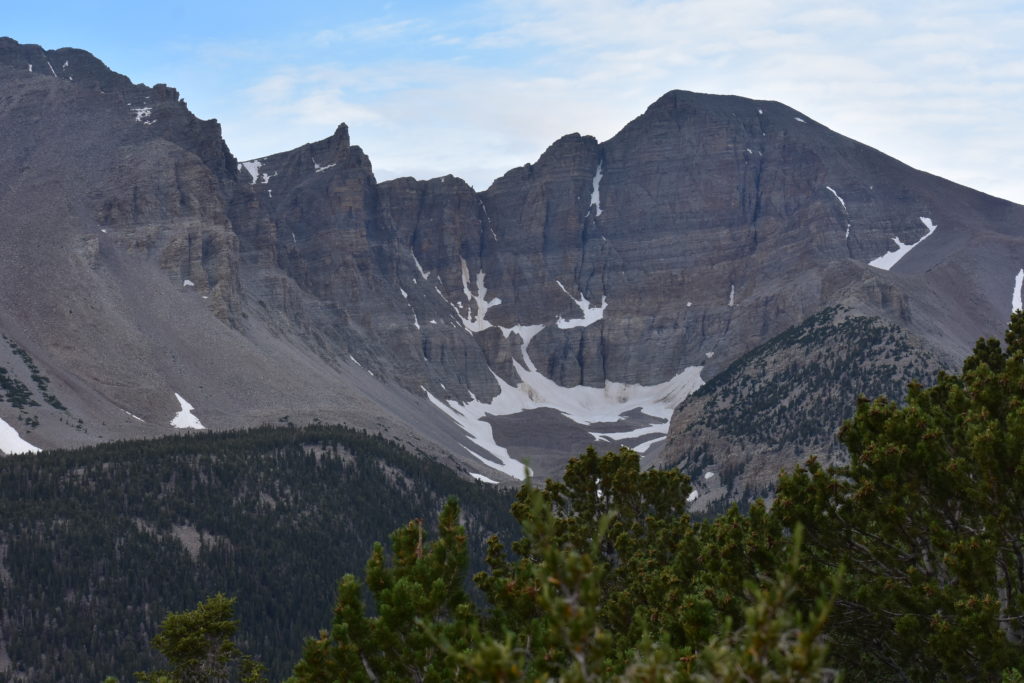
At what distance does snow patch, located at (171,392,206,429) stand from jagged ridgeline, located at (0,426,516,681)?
13.5 meters

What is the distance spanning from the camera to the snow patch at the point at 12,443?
120m

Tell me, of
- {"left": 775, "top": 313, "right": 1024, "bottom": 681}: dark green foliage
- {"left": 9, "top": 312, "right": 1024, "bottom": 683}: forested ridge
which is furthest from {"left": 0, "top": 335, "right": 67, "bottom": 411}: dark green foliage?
{"left": 775, "top": 313, "right": 1024, "bottom": 681}: dark green foliage

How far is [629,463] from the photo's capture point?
34.2 meters

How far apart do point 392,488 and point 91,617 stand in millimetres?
41720

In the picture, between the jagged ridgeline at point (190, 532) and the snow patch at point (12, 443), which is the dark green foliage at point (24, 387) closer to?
the snow patch at point (12, 443)

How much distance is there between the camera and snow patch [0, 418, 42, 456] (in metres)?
120

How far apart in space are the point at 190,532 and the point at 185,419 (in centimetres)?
4088

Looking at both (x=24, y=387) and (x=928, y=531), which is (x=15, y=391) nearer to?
(x=24, y=387)

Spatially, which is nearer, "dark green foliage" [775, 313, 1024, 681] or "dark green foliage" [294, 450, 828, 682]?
"dark green foliage" [294, 450, 828, 682]

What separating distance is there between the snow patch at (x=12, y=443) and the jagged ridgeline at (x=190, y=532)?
5992mm

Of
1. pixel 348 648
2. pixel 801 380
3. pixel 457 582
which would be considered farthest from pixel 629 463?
pixel 801 380

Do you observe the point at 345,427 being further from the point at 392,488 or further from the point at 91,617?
the point at 91,617

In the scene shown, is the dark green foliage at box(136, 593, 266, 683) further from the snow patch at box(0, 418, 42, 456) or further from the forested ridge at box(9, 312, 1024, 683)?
the snow patch at box(0, 418, 42, 456)

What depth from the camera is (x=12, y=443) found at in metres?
121
